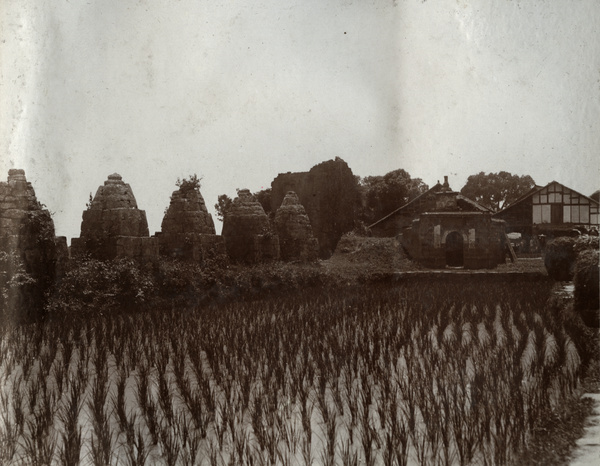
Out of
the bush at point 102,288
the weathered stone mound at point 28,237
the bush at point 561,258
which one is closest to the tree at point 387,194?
the bush at point 561,258

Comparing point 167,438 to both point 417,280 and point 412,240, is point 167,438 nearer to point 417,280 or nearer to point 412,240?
point 417,280

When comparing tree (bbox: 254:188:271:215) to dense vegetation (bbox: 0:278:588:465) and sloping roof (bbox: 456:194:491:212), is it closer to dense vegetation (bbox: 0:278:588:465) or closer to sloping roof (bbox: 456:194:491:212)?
sloping roof (bbox: 456:194:491:212)

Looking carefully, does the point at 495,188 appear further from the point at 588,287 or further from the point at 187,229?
the point at 588,287

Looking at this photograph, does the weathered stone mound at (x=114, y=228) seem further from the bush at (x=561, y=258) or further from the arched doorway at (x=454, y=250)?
the arched doorway at (x=454, y=250)

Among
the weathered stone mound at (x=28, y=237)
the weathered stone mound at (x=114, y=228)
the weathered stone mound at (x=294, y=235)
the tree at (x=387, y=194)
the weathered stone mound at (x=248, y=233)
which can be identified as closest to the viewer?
the weathered stone mound at (x=28, y=237)

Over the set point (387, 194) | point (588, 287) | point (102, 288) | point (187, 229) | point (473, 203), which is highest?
point (387, 194)

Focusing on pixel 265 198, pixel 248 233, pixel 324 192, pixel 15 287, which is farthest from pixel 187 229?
pixel 265 198
